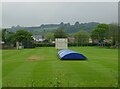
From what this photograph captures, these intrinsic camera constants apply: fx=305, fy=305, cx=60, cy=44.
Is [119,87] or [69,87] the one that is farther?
[69,87]

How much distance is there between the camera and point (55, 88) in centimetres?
1134

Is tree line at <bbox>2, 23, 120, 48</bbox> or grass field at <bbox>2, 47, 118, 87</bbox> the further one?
tree line at <bbox>2, 23, 120, 48</bbox>

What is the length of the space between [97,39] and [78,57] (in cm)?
9291

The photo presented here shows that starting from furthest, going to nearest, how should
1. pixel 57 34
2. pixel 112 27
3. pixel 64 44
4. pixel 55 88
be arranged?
pixel 57 34
pixel 112 27
pixel 64 44
pixel 55 88

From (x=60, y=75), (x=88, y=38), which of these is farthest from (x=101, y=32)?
(x=60, y=75)

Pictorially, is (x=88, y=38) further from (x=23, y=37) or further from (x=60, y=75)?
(x=60, y=75)

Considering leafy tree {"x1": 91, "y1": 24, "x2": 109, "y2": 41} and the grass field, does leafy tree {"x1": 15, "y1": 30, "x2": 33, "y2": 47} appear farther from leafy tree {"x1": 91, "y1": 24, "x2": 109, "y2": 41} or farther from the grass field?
the grass field

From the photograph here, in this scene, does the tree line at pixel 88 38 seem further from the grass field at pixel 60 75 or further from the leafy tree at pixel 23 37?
the grass field at pixel 60 75

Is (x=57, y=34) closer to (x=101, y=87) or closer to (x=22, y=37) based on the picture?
(x=22, y=37)

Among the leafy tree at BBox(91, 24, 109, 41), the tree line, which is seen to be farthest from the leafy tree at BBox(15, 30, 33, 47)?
the leafy tree at BBox(91, 24, 109, 41)

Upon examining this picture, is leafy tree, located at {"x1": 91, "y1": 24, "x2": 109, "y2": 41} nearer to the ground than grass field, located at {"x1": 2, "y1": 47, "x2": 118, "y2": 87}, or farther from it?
farther from it

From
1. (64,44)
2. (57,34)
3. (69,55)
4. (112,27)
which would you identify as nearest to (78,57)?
(69,55)

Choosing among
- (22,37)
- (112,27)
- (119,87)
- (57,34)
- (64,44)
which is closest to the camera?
(119,87)

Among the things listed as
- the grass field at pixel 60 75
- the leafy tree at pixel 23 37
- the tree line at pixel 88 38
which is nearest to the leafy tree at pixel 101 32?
the tree line at pixel 88 38
